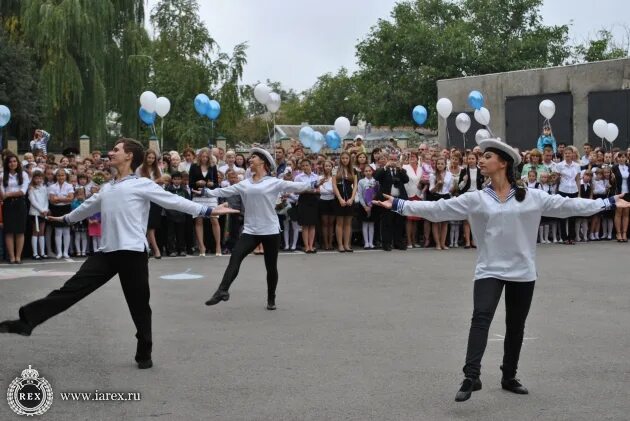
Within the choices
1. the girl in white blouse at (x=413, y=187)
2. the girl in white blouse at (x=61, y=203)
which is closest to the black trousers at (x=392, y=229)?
the girl in white blouse at (x=413, y=187)

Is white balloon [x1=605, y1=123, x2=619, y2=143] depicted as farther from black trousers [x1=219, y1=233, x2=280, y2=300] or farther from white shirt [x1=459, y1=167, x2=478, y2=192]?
black trousers [x1=219, y1=233, x2=280, y2=300]

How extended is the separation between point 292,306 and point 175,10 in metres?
52.7

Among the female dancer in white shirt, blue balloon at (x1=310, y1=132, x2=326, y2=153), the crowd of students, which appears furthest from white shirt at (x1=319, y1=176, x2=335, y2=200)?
the female dancer in white shirt

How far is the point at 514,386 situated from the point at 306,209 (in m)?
12.0

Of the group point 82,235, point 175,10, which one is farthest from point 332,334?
point 175,10

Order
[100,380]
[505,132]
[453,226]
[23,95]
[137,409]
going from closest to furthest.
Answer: [137,409] < [100,380] < [453,226] < [505,132] < [23,95]

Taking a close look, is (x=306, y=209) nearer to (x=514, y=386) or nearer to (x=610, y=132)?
(x=610, y=132)

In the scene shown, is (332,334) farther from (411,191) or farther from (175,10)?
(175,10)

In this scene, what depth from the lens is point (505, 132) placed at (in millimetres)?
32156

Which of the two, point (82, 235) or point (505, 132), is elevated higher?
point (505, 132)

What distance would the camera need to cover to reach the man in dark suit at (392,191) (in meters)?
19.2

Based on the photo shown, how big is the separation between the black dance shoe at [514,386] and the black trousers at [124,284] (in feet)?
9.68

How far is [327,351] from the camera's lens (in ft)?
29.2

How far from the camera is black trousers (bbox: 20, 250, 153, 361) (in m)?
8.09
